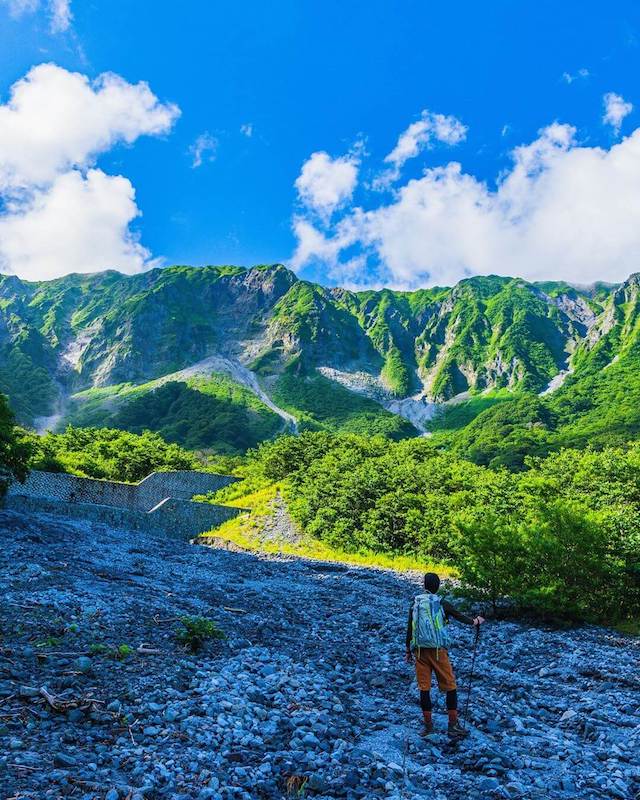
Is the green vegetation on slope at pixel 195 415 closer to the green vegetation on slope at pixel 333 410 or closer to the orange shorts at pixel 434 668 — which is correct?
the green vegetation on slope at pixel 333 410

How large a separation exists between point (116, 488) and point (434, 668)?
1339 inches

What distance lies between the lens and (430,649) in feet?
24.4

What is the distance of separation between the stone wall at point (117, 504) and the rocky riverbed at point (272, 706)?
49.7 feet

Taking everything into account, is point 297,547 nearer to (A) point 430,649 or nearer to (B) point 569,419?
(A) point 430,649

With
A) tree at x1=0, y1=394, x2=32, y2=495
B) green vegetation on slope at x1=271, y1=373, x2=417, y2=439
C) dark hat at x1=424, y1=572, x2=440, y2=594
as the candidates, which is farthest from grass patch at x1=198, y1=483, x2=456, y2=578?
green vegetation on slope at x1=271, y1=373, x2=417, y2=439

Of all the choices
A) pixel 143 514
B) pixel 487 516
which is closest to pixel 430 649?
pixel 487 516

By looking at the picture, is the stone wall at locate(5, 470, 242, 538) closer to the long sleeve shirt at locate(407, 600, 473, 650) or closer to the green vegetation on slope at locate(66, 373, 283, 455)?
the long sleeve shirt at locate(407, 600, 473, 650)

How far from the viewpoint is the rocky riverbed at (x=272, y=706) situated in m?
5.54

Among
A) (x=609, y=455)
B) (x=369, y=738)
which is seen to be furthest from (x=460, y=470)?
(x=369, y=738)

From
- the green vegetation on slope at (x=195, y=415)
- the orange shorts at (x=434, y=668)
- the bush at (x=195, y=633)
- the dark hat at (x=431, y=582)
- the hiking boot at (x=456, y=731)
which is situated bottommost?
the hiking boot at (x=456, y=731)

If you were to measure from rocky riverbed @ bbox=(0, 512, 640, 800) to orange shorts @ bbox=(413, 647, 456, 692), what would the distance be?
589 millimetres

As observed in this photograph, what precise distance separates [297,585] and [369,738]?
12.1m

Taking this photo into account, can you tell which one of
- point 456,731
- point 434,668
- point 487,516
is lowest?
point 456,731

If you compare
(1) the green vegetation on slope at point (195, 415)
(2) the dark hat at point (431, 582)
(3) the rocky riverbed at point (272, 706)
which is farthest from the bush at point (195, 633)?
(1) the green vegetation on slope at point (195, 415)
